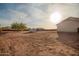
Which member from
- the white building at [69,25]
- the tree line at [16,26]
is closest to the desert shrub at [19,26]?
the tree line at [16,26]

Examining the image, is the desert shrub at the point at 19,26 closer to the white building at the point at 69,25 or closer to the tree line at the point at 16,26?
the tree line at the point at 16,26

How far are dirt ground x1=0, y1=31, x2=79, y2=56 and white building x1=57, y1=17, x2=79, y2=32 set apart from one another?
0.19ft

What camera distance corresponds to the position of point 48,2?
6.55 ft

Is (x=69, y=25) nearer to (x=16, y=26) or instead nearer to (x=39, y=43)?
(x=39, y=43)

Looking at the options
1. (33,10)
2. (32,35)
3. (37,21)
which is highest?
A: (33,10)

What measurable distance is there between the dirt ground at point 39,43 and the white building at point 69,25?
0.06 meters

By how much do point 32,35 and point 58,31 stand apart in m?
0.30

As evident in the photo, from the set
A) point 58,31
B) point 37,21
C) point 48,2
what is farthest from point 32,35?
point 48,2

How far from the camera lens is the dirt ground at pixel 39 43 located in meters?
1.95

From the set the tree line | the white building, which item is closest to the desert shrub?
the tree line

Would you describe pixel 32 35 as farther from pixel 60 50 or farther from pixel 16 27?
pixel 60 50

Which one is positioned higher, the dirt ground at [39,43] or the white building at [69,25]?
the white building at [69,25]

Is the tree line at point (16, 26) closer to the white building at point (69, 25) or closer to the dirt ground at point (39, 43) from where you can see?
the dirt ground at point (39, 43)

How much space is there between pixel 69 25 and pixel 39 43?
0.40m
